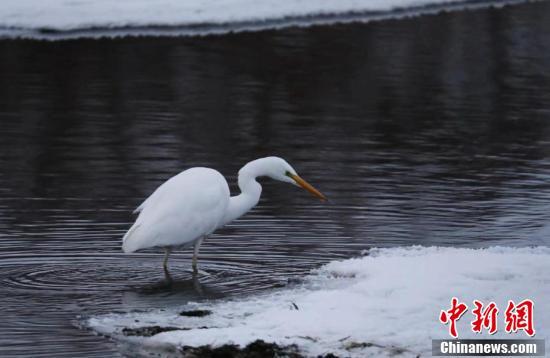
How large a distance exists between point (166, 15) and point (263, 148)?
37.1ft

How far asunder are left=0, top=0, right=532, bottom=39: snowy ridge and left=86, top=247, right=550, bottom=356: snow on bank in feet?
50.9

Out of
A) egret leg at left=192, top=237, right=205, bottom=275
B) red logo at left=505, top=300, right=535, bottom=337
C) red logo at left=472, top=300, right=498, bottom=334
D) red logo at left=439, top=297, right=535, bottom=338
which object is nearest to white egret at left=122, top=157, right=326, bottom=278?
egret leg at left=192, top=237, right=205, bottom=275

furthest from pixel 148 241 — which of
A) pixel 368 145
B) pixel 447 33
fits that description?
pixel 447 33

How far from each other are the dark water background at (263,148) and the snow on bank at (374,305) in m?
0.47

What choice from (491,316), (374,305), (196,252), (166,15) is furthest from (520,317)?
(166,15)

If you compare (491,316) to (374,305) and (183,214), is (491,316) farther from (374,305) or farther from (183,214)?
(183,214)

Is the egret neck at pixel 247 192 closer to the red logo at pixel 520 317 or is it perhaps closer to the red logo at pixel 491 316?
the red logo at pixel 491 316

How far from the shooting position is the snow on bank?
333 inches

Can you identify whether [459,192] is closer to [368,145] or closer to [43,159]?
[368,145]

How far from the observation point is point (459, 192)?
46.0 ft

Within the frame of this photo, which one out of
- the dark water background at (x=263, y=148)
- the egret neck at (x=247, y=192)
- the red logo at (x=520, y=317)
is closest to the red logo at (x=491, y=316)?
the red logo at (x=520, y=317)

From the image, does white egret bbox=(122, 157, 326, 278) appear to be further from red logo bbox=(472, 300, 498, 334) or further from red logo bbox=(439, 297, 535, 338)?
red logo bbox=(472, 300, 498, 334)

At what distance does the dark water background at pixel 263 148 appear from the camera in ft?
35.6

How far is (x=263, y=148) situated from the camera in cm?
1628
